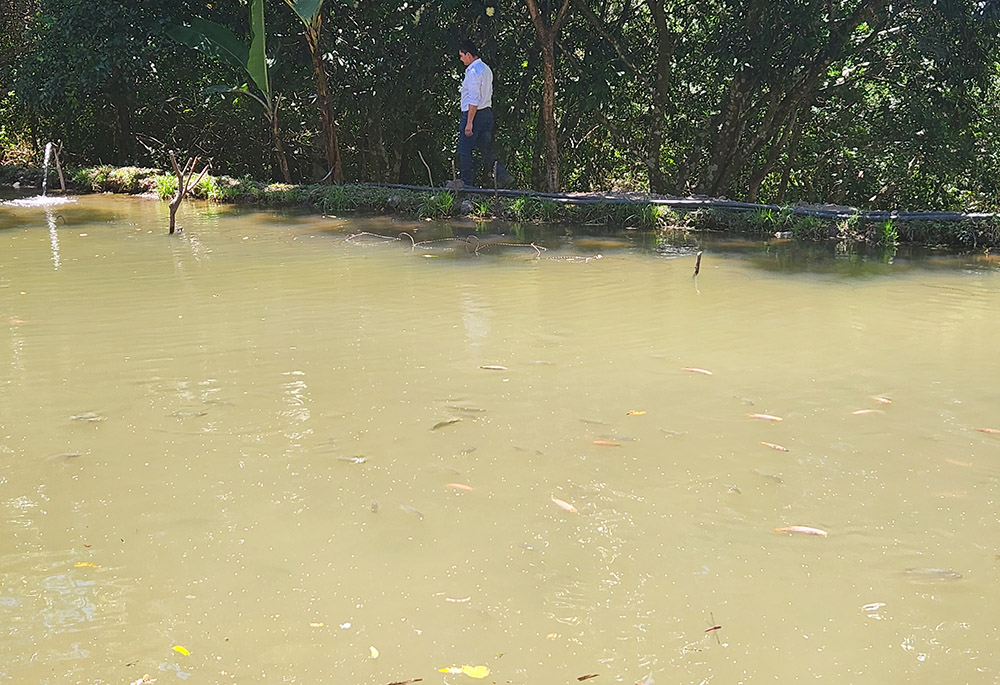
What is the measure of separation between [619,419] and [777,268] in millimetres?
3796

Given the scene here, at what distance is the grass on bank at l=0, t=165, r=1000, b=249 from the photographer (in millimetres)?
8469

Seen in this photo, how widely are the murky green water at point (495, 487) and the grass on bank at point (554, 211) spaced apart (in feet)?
8.19

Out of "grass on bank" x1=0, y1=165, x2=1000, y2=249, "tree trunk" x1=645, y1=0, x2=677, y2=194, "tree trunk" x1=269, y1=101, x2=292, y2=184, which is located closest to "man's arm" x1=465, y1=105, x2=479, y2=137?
"grass on bank" x1=0, y1=165, x2=1000, y2=249

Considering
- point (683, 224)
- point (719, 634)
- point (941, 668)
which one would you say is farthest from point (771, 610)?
point (683, 224)

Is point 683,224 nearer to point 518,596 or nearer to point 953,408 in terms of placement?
point 953,408

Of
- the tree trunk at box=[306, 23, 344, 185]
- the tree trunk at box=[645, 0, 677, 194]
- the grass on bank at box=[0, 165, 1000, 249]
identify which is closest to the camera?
the grass on bank at box=[0, 165, 1000, 249]

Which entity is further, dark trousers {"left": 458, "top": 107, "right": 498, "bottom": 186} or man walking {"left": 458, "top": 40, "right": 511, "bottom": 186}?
dark trousers {"left": 458, "top": 107, "right": 498, "bottom": 186}

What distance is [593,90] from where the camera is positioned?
10781 millimetres

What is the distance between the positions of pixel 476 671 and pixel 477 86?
871 cm

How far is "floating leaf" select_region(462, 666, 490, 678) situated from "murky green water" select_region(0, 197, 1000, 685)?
0.10ft

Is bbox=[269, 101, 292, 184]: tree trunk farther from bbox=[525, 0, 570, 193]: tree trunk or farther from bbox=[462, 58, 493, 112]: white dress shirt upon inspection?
bbox=[525, 0, 570, 193]: tree trunk

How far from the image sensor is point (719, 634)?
2455 millimetres

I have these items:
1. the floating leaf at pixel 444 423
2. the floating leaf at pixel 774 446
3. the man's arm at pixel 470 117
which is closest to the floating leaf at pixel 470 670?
the floating leaf at pixel 444 423

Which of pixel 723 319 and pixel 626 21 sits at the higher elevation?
pixel 626 21
